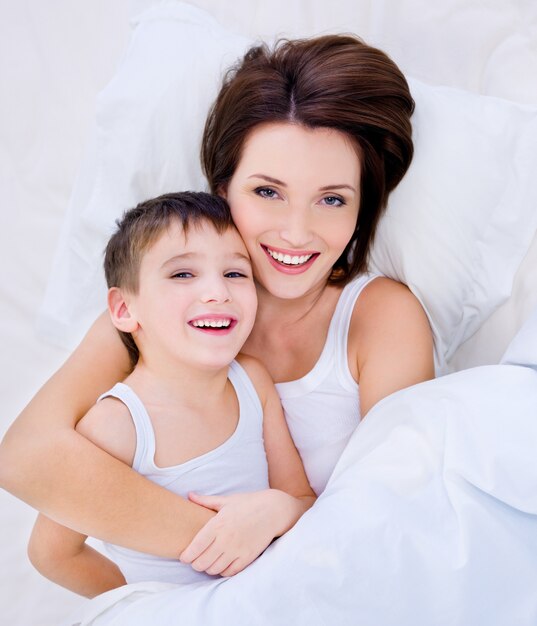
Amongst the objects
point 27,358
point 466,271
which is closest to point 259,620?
point 466,271

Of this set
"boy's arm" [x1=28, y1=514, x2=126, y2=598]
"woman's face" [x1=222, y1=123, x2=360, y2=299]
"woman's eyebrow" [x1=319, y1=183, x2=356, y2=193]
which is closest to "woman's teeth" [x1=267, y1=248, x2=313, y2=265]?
"woman's face" [x1=222, y1=123, x2=360, y2=299]

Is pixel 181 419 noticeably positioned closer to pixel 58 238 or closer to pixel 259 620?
pixel 259 620

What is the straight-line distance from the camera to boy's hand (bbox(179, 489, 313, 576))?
4.11 feet

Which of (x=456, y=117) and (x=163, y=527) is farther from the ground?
(x=456, y=117)

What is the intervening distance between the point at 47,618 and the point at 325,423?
0.61m

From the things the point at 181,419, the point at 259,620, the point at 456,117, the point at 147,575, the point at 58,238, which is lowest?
the point at 147,575

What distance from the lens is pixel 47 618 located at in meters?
1.49

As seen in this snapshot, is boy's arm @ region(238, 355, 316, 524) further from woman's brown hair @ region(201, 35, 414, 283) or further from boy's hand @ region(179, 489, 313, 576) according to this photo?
woman's brown hair @ region(201, 35, 414, 283)

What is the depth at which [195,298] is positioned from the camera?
4.34ft

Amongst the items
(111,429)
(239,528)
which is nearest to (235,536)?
(239,528)

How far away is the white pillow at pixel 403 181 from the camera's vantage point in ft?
5.08

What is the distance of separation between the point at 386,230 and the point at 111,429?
0.65m

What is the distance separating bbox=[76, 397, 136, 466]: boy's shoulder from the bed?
22cm

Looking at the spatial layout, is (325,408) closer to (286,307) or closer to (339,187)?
(286,307)
